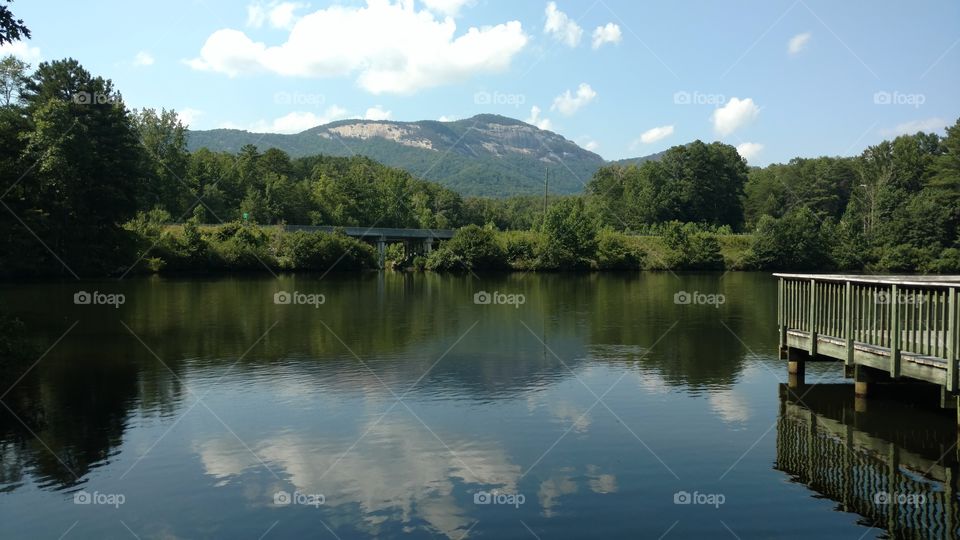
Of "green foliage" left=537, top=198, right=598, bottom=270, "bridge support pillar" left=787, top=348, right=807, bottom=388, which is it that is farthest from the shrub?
"bridge support pillar" left=787, top=348, right=807, bottom=388

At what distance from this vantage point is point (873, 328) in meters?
17.8

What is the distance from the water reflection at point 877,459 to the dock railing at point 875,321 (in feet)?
3.93

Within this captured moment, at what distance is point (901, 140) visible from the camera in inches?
5276

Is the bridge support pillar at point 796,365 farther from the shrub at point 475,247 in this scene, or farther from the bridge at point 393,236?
the bridge at point 393,236

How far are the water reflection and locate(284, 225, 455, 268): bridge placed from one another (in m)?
87.2

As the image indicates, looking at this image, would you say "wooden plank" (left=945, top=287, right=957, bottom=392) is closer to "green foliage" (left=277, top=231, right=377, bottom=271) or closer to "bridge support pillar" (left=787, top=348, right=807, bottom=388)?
"bridge support pillar" (left=787, top=348, right=807, bottom=388)

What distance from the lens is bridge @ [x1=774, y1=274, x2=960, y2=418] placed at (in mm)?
15141

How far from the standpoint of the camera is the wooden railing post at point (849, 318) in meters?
17.8

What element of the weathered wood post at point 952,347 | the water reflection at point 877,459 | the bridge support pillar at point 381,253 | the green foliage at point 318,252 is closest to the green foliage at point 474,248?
the bridge support pillar at point 381,253

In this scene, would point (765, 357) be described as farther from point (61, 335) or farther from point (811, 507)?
point (61, 335)

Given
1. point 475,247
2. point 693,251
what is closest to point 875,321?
point 475,247

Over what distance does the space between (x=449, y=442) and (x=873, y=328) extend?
10.3m

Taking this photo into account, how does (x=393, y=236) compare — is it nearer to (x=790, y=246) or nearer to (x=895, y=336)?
(x=790, y=246)

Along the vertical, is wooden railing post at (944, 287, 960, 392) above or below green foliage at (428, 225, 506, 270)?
below
